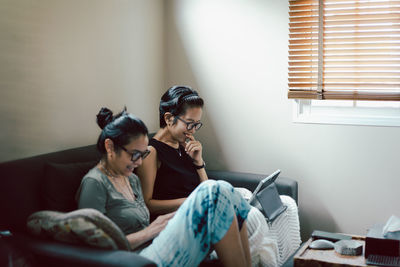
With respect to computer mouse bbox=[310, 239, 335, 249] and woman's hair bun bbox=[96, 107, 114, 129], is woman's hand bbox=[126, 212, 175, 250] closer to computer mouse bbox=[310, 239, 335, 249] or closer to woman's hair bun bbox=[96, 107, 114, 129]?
woman's hair bun bbox=[96, 107, 114, 129]

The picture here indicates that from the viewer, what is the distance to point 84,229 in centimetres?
159

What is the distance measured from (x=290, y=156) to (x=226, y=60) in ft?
2.56

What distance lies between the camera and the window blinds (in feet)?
9.00

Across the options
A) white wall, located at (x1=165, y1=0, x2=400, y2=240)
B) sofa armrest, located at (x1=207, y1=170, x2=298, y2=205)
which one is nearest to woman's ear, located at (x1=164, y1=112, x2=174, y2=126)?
sofa armrest, located at (x1=207, y1=170, x2=298, y2=205)

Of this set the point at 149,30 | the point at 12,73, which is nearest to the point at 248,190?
the point at 149,30

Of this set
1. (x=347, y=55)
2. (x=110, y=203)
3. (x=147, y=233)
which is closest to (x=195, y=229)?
(x=147, y=233)

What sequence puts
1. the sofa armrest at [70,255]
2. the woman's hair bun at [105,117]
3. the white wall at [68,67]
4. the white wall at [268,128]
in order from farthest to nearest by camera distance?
the white wall at [268,128], the white wall at [68,67], the woman's hair bun at [105,117], the sofa armrest at [70,255]

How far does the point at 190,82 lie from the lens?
10.9 ft

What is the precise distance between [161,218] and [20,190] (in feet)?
1.96

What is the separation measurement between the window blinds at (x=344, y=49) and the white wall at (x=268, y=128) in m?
0.12

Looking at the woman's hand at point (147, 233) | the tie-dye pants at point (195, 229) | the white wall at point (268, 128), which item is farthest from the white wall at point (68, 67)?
the tie-dye pants at point (195, 229)

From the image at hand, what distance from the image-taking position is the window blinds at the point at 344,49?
2744 mm

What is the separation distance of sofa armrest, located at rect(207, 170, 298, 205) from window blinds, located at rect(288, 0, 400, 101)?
1.81 ft

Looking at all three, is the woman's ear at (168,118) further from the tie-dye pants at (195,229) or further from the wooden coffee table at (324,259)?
the wooden coffee table at (324,259)
